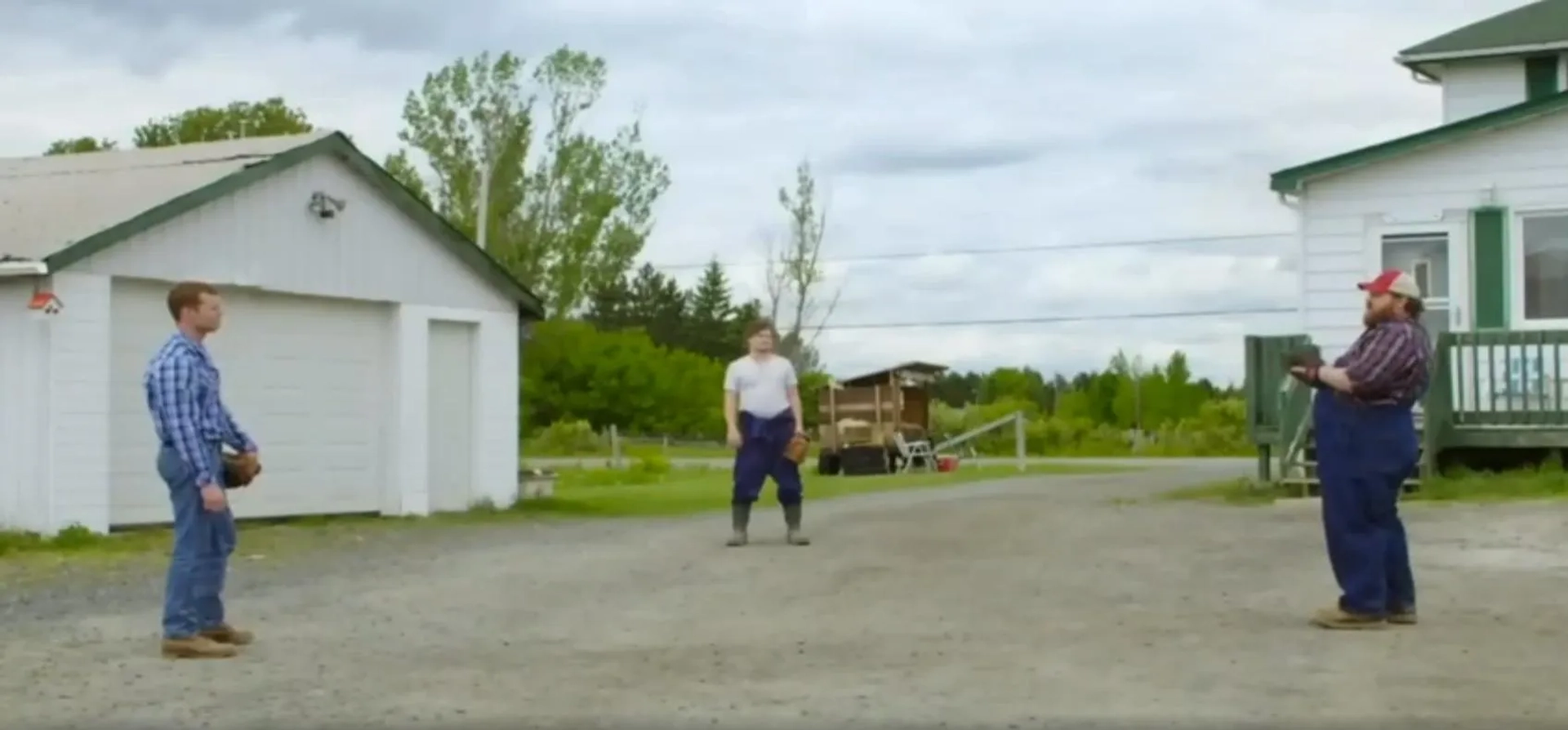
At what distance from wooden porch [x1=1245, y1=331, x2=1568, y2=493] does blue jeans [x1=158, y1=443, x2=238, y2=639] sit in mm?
11479

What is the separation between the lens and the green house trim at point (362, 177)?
665 inches

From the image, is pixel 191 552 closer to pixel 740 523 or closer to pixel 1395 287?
pixel 1395 287

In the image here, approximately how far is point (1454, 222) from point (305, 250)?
35.3 feet

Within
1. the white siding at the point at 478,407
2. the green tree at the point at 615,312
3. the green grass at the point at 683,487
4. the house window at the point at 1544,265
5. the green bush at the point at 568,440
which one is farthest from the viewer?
the green tree at the point at 615,312

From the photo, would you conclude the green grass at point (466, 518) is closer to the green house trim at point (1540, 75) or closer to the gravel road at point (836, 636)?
the gravel road at point (836, 636)

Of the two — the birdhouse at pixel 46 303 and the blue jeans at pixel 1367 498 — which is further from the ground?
the birdhouse at pixel 46 303

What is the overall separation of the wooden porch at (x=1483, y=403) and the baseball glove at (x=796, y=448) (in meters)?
5.69

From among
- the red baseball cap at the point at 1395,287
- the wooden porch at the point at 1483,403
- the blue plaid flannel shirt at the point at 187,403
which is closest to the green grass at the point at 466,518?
the blue plaid flannel shirt at the point at 187,403

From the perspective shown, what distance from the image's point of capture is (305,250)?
1944 centimetres

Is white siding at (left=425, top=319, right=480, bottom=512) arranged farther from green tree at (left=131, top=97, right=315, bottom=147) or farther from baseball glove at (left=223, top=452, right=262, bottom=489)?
green tree at (left=131, top=97, right=315, bottom=147)

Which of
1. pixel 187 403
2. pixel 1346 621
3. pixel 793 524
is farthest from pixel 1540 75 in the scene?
pixel 187 403

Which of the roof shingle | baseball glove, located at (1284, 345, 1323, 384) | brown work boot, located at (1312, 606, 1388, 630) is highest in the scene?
the roof shingle

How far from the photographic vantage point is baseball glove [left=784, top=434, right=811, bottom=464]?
15.0 meters

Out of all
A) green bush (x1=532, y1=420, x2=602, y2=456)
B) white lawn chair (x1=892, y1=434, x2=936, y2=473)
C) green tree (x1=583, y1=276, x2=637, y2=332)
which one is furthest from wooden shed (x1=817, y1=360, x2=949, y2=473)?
green tree (x1=583, y1=276, x2=637, y2=332)
